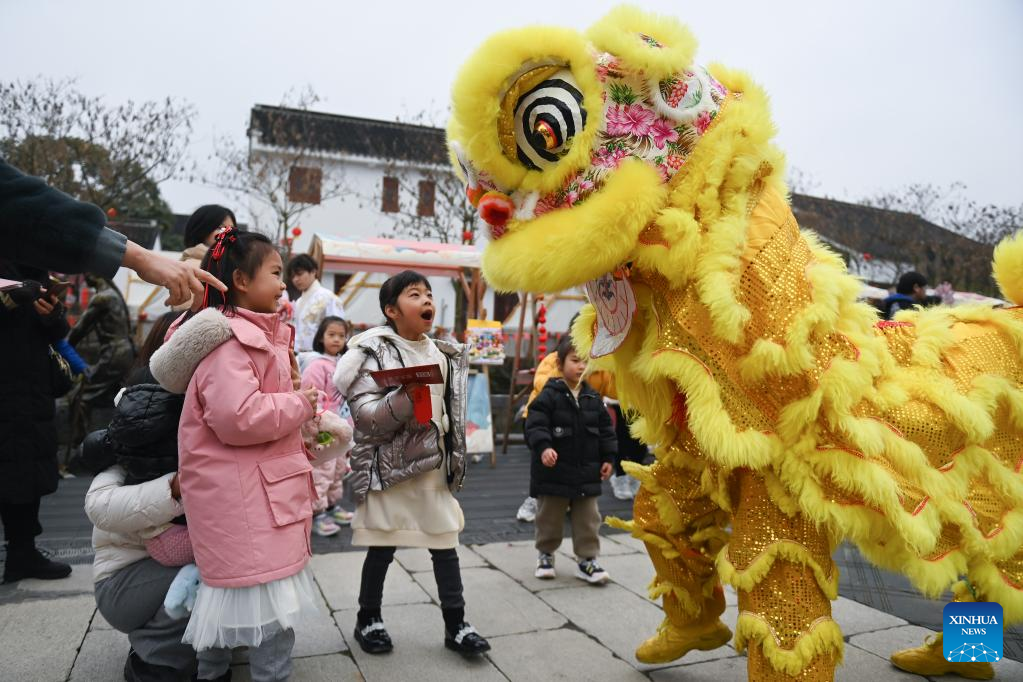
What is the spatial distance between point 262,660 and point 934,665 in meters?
2.39

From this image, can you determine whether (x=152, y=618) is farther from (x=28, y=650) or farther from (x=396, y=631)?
(x=396, y=631)

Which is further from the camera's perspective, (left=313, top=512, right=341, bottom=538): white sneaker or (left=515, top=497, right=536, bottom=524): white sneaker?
(left=515, top=497, right=536, bottom=524): white sneaker

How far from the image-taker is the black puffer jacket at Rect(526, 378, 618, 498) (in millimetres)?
3807

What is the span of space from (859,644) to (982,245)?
50.8ft

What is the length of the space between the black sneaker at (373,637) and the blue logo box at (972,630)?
196cm

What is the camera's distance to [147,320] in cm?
1184

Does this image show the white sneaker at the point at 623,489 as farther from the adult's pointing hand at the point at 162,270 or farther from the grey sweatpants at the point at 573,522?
the adult's pointing hand at the point at 162,270

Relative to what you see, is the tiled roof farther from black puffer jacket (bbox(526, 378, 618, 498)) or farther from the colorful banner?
black puffer jacket (bbox(526, 378, 618, 498))

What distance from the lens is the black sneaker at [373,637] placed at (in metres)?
2.67

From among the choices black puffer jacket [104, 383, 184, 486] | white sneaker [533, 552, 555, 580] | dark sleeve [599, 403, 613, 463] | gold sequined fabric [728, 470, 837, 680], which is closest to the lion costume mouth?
gold sequined fabric [728, 470, 837, 680]

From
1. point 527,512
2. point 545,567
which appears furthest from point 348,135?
point 545,567

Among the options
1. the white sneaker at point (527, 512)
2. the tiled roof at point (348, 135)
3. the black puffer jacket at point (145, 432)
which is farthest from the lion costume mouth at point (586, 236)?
the tiled roof at point (348, 135)

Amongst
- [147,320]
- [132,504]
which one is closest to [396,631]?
[132,504]

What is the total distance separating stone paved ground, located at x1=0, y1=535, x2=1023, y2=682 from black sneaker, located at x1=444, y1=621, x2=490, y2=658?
4 centimetres
